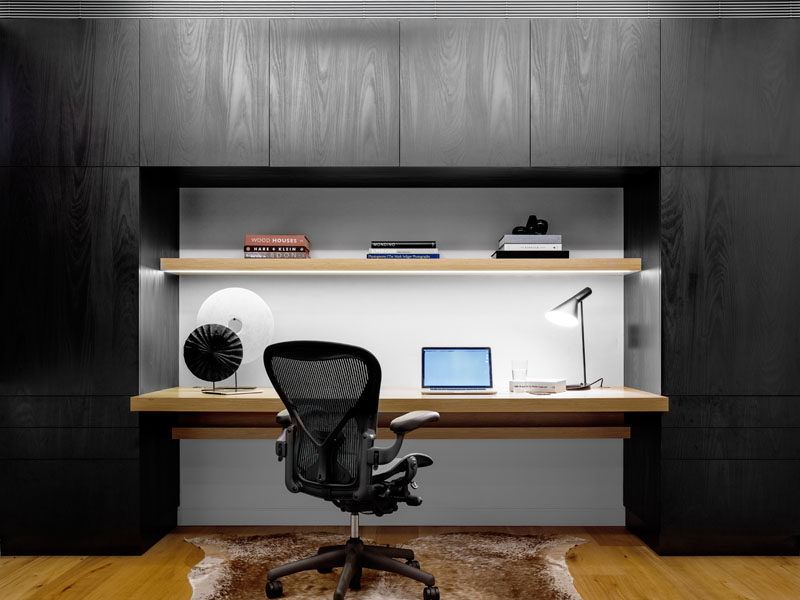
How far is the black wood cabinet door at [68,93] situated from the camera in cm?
281

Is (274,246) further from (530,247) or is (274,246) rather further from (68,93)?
(530,247)

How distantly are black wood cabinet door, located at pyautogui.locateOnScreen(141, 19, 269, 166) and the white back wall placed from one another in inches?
20.7

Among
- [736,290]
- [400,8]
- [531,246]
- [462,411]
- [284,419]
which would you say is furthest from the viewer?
[400,8]

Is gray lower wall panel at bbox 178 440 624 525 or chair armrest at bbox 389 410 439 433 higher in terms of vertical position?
chair armrest at bbox 389 410 439 433

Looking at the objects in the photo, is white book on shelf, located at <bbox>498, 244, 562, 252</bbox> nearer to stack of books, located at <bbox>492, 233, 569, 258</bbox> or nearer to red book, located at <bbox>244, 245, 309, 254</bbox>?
stack of books, located at <bbox>492, 233, 569, 258</bbox>

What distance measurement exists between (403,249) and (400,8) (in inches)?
54.2

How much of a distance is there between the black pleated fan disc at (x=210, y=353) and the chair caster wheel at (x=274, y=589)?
1.06 metres

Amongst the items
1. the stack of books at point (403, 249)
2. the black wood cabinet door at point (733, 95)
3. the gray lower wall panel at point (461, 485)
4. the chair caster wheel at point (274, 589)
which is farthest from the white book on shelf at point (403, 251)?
the chair caster wheel at point (274, 589)

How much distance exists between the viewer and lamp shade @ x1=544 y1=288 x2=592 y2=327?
9.93ft

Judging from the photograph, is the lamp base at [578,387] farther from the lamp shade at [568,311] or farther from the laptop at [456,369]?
the laptop at [456,369]

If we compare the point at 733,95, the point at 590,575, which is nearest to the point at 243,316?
the point at 590,575

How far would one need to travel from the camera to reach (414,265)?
2.96 meters

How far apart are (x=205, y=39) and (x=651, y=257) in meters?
2.48

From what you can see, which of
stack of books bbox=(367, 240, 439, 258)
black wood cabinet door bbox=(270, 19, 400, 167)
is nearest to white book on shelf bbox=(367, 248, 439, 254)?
stack of books bbox=(367, 240, 439, 258)
